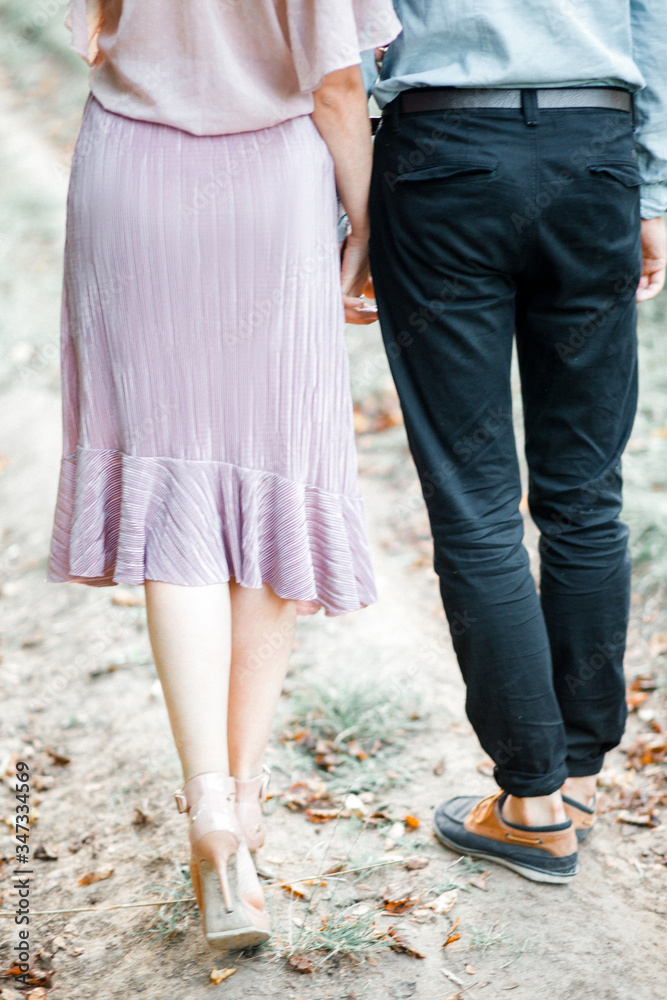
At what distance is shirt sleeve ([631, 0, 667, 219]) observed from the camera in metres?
1.49

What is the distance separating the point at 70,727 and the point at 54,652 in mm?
460

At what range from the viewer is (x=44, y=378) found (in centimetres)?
514

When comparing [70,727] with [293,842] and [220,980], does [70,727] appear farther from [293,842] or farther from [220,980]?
[220,980]

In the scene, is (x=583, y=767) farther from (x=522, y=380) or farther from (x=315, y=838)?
(x=522, y=380)

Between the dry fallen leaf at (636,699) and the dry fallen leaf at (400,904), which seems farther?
the dry fallen leaf at (636,699)

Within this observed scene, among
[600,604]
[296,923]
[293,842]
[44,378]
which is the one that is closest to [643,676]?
[600,604]

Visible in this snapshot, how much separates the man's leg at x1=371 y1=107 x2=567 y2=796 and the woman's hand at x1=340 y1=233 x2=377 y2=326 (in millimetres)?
56

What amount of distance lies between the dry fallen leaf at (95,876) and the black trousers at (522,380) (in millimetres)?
893

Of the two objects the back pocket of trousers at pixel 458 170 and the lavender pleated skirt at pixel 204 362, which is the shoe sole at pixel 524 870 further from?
the back pocket of trousers at pixel 458 170

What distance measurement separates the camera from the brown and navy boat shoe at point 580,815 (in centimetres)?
188

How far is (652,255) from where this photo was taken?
1777 millimetres

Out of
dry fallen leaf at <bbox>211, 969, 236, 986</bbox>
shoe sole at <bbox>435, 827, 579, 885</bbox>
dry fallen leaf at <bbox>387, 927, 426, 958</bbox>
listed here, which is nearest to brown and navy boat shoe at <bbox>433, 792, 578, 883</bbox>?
shoe sole at <bbox>435, 827, 579, 885</bbox>

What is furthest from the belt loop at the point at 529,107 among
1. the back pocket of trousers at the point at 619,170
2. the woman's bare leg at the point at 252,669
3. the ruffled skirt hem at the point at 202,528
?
the woman's bare leg at the point at 252,669

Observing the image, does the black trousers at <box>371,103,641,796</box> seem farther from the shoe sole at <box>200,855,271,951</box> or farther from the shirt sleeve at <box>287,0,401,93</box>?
the shoe sole at <box>200,855,271,951</box>
